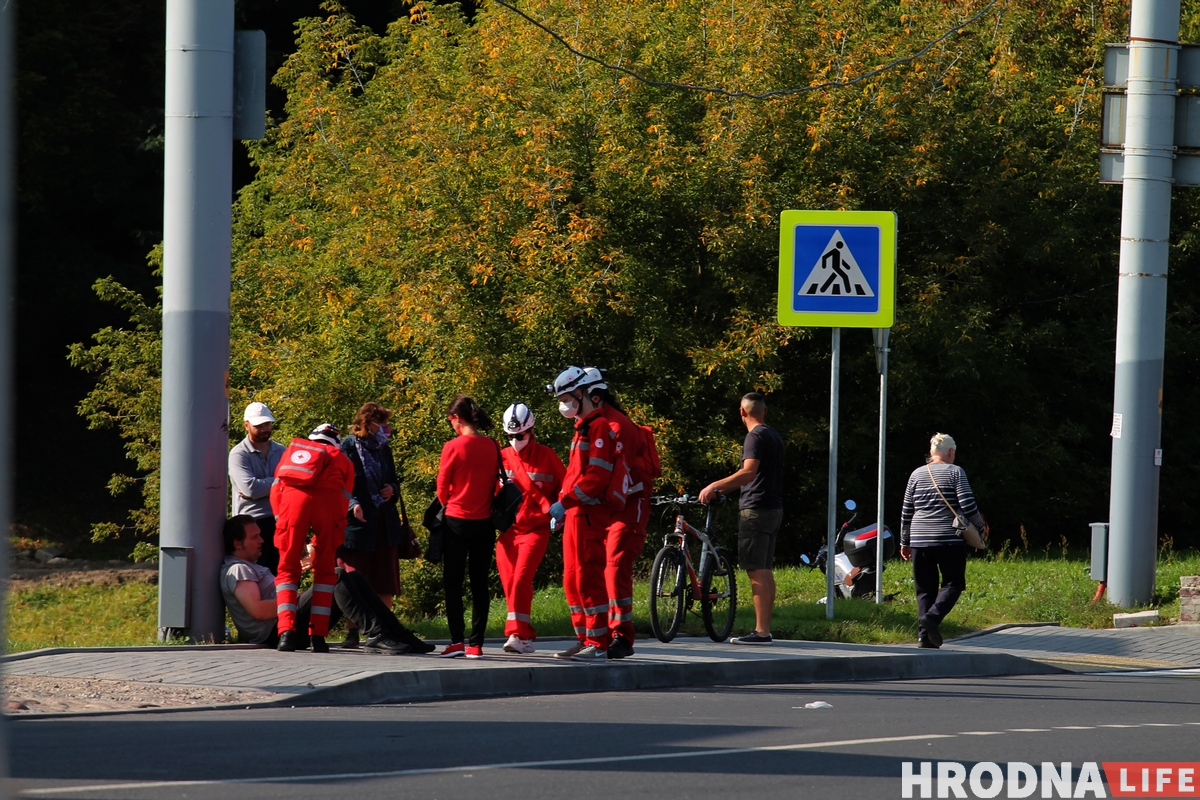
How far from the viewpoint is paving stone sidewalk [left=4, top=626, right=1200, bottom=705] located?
9.64 m

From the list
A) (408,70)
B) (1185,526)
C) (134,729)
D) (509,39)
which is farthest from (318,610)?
(1185,526)

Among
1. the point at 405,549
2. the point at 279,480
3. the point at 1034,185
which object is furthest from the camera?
the point at 1034,185

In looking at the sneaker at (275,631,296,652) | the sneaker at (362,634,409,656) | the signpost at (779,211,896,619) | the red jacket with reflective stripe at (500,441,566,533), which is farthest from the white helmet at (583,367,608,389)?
the signpost at (779,211,896,619)

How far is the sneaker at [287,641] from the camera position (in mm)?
10992

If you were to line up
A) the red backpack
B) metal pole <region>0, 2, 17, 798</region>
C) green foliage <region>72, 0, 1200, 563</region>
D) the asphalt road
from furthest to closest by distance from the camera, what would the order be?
green foliage <region>72, 0, 1200, 563</region> < the red backpack < the asphalt road < metal pole <region>0, 2, 17, 798</region>

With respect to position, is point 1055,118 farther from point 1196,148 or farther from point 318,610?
point 318,610

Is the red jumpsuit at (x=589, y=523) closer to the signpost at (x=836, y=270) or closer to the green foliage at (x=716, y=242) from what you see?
the signpost at (x=836, y=270)

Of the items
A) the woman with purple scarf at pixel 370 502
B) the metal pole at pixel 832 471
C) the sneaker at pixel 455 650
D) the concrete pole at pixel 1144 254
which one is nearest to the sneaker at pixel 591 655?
the sneaker at pixel 455 650

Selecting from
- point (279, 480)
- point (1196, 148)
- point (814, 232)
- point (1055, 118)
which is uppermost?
point (1055, 118)

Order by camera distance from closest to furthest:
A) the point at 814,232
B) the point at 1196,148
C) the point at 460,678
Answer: the point at 460,678 → the point at 814,232 → the point at 1196,148

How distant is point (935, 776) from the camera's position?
23.4ft

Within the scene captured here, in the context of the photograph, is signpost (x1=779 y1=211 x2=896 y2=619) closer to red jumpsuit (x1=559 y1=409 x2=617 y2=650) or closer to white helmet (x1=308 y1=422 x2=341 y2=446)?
red jumpsuit (x1=559 y1=409 x2=617 y2=650)

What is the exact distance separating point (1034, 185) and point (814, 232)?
1309 cm

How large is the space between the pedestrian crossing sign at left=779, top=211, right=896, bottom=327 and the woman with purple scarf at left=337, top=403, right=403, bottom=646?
149 inches
